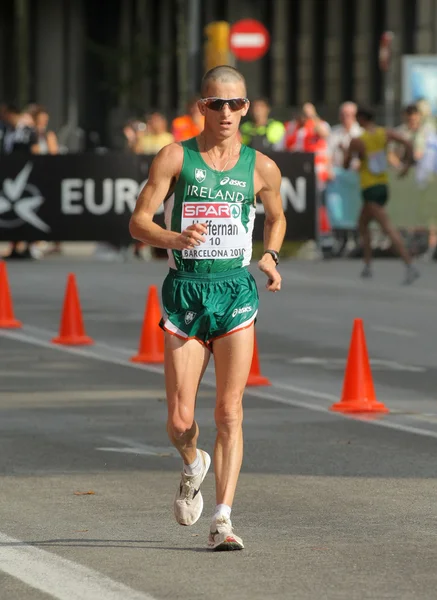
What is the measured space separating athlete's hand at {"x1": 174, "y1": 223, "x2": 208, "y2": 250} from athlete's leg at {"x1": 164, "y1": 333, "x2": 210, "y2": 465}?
1.41ft

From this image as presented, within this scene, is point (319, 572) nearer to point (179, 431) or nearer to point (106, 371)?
point (179, 431)

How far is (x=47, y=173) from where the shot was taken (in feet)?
92.4

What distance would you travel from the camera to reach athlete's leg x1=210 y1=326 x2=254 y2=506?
8.57 meters

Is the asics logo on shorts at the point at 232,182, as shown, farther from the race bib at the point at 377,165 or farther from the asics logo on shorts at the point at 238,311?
the race bib at the point at 377,165

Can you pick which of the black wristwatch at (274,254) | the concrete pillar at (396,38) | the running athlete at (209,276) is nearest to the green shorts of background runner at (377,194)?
the black wristwatch at (274,254)

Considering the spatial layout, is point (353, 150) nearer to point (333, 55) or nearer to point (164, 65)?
point (333, 55)

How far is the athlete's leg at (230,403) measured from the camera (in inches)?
337

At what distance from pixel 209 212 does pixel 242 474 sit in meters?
2.32

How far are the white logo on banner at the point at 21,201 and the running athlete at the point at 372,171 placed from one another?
4.85 m

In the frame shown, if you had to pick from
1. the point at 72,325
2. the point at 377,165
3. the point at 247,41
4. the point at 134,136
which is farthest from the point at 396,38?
the point at 72,325

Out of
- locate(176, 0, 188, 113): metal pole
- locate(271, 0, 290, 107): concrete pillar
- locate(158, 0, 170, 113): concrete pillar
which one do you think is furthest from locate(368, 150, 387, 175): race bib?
locate(158, 0, 170, 113): concrete pillar

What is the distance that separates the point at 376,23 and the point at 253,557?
4043 cm

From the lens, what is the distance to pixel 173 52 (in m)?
63.1

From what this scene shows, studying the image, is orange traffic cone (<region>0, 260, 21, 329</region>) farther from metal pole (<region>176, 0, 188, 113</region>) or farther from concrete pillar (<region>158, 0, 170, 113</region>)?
concrete pillar (<region>158, 0, 170, 113</region>)
